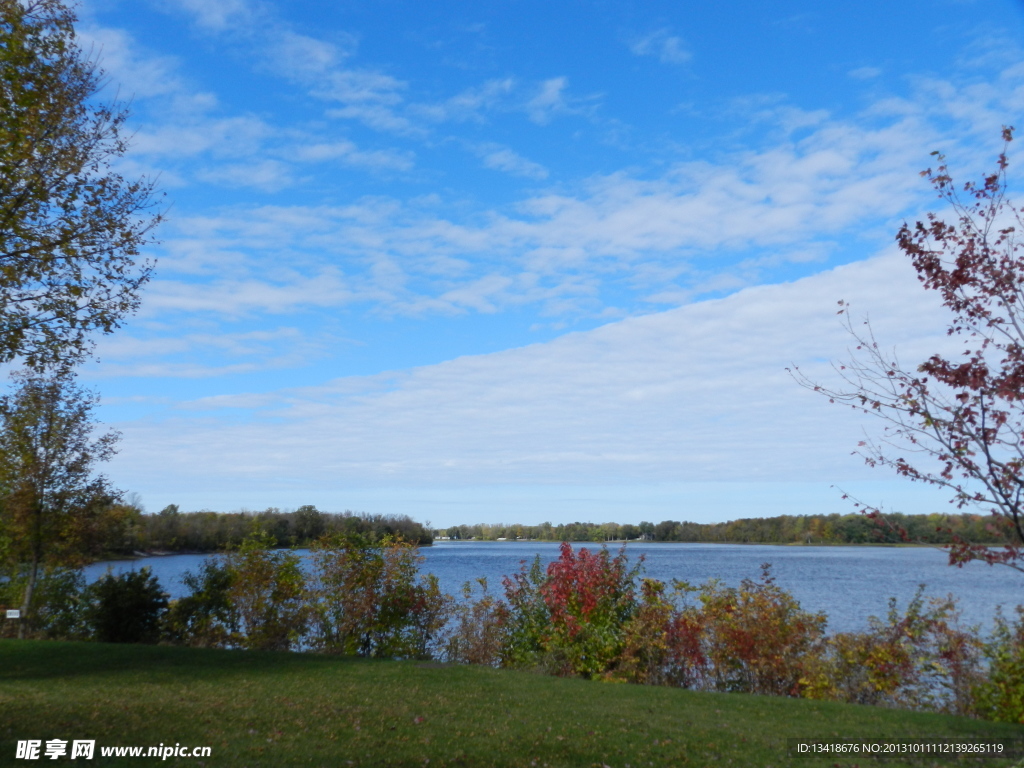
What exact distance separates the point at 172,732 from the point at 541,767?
12.1 ft

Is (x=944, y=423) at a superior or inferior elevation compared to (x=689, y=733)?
superior

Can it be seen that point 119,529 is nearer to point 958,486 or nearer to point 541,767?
point 541,767

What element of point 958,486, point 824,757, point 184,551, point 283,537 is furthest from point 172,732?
point 184,551

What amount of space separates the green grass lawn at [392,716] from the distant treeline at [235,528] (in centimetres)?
390

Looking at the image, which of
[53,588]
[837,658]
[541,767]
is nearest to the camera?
[541,767]

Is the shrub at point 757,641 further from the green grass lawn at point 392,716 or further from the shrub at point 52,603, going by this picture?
the shrub at point 52,603

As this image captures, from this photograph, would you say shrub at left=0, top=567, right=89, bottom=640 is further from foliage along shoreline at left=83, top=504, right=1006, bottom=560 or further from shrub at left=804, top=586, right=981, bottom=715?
shrub at left=804, top=586, right=981, bottom=715

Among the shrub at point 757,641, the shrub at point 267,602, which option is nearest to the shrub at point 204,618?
the shrub at point 267,602

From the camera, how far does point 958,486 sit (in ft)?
15.1

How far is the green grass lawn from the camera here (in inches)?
271

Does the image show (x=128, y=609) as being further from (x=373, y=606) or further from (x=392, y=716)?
(x=392, y=716)

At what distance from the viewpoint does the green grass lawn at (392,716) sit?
6.88 metres

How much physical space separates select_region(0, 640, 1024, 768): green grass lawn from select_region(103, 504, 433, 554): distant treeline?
390cm

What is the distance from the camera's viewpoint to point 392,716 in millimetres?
8328
